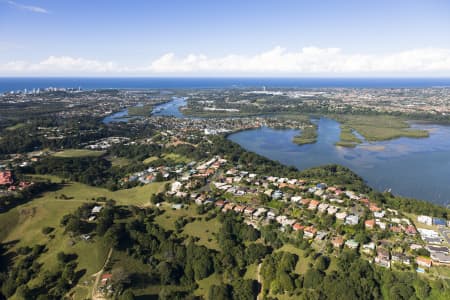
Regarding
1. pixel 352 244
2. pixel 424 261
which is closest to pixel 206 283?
pixel 352 244

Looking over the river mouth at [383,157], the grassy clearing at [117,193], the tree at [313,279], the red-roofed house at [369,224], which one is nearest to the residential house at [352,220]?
the red-roofed house at [369,224]

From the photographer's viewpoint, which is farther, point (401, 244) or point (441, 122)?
point (441, 122)

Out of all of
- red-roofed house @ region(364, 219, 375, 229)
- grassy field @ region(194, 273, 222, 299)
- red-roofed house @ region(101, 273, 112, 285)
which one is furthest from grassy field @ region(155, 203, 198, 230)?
red-roofed house @ region(364, 219, 375, 229)

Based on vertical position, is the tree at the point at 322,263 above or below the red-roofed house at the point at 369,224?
below

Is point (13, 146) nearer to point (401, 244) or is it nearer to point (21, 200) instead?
point (21, 200)

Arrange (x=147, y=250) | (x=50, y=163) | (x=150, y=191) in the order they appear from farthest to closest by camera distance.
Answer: (x=50, y=163)
(x=150, y=191)
(x=147, y=250)

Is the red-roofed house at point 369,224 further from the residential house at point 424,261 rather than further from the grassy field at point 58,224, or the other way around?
the grassy field at point 58,224

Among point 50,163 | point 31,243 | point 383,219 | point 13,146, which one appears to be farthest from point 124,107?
point 383,219
